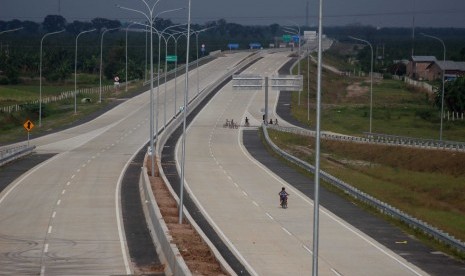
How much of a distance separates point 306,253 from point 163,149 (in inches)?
1704

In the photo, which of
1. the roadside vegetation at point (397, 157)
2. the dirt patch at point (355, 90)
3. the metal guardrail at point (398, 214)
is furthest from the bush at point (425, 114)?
the metal guardrail at point (398, 214)

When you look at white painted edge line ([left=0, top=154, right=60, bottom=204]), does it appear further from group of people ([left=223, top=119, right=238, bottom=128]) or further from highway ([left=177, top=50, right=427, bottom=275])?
group of people ([left=223, top=119, right=238, bottom=128])

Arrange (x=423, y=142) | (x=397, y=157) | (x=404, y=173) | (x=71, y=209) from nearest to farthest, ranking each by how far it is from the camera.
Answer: (x=71, y=209) < (x=404, y=173) < (x=397, y=157) < (x=423, y=142)

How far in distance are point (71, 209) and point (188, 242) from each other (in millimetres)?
11611

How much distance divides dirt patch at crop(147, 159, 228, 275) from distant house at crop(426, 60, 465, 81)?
393 feet

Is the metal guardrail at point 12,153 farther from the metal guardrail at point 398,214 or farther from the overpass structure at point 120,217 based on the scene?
the metal guardrail at point 398,214

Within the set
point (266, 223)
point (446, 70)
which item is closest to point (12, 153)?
point (266, 223)

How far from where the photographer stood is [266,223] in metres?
44.5

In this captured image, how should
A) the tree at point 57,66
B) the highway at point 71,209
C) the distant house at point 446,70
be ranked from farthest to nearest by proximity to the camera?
1. the distant house at point 446,70
2. the tree at point 57,66
3. the highway at point 71,209

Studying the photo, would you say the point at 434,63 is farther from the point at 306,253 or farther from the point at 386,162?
the point at 306,253

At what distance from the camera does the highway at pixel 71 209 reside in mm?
32281

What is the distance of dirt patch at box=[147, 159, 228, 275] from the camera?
29847 mm

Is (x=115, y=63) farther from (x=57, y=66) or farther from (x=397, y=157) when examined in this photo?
(x=397, y=157)

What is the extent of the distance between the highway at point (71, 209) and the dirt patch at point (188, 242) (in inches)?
68.3
